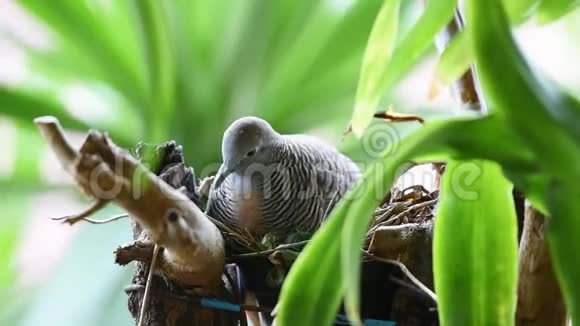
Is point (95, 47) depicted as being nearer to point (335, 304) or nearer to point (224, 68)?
point (224, 68)

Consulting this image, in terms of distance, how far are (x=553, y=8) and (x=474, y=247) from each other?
20cm

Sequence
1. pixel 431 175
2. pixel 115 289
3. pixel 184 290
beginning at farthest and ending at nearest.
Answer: pixel 431 175 < pixel 115 289 < pixel 184 290

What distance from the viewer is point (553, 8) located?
44 centimetres

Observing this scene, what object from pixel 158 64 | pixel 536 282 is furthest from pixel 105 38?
pixel 536 282

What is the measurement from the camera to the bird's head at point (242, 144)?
634 millimetres

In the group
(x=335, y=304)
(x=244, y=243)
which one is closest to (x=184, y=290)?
(x=244, y=243)

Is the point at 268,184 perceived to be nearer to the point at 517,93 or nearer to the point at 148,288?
the point at 148,288

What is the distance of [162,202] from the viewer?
39cm

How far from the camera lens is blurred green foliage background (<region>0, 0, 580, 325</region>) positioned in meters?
0.72

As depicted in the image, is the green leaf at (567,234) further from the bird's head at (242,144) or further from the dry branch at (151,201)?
the bird's head at (242,144)

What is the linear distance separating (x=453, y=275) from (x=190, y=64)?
1.66 ft

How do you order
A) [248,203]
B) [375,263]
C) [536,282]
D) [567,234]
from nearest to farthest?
[567,234] < [536,282] < [375,263] < [248,203]
